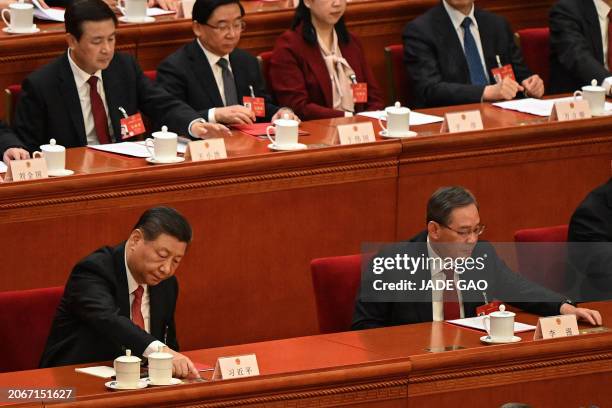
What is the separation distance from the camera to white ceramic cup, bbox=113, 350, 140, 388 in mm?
3531

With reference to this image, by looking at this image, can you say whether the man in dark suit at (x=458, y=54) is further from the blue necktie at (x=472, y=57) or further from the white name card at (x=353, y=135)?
the white name card at (x=353, y=135)

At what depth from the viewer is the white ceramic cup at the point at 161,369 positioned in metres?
3.55

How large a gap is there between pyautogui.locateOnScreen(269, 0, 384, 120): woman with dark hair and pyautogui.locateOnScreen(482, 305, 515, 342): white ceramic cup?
6.61ft

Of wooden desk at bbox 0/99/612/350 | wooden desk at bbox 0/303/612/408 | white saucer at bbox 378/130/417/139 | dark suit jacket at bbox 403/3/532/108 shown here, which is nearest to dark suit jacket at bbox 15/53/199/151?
wooden desk at bbox 0/99/612/350

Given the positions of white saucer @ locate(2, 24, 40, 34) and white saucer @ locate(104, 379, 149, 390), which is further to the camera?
white saucer @ locate(2, 24, 40, 34)

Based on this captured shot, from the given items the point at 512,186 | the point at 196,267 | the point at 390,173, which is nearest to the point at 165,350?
the point at 196,267

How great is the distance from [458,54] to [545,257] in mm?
1655

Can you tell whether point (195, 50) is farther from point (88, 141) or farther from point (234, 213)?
point (234, 213)

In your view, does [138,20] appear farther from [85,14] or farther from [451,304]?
[451,304]

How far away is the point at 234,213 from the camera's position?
491 cm

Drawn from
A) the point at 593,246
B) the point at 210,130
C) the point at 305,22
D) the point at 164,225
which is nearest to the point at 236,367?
the point at 164,225

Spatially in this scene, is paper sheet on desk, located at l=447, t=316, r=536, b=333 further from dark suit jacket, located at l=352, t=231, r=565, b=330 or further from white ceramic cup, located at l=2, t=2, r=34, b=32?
white ceramic cup, located at l=2, t=2, r=34, b=32

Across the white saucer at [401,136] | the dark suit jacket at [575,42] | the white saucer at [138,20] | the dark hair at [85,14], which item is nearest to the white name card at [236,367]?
the white saucer at [401,136]

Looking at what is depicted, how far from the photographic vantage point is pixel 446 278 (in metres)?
4.36
